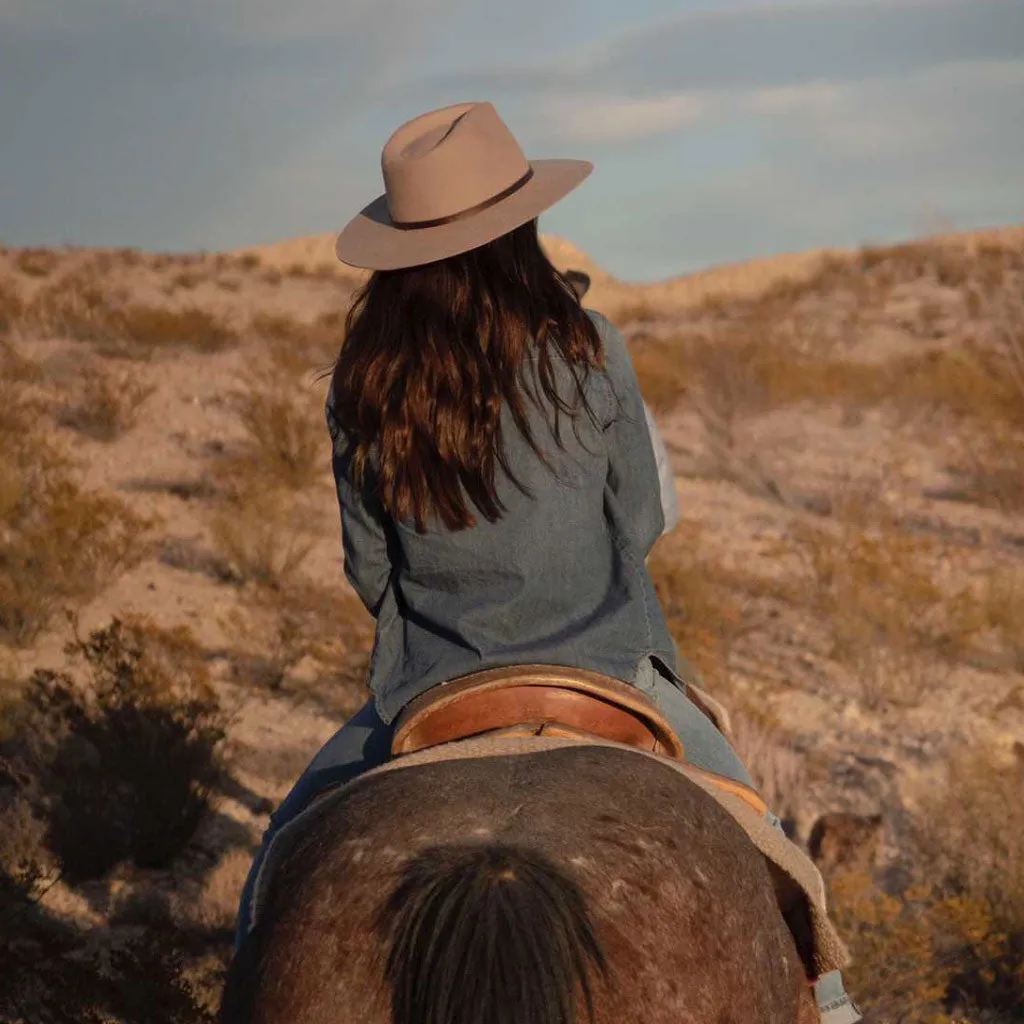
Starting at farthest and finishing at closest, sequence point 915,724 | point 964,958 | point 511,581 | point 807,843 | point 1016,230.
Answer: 1. point 1016,230
2. point 915,724
3. point 807,843
4. point 964,958
5. point 511,581

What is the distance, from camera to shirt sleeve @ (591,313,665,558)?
2900 millimetres

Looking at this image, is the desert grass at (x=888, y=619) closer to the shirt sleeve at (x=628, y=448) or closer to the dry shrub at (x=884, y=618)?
the dry shrub at (x=884, y=618)

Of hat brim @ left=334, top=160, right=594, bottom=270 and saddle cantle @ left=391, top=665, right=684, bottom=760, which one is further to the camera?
hat brim @ left=334, top=160, right=594, bottom=270

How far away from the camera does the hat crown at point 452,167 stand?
→ 9.35 feet

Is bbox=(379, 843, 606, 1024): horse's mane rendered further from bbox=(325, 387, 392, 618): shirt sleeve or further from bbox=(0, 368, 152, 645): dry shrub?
bbox=(0, 368, 152, 645): dry shrub

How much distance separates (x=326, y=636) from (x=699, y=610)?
229cm

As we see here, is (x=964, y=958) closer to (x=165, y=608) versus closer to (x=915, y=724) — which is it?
(x=915, y=724)

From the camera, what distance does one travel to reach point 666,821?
229 centimetres

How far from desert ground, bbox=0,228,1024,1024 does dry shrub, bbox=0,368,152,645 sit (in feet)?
0.09

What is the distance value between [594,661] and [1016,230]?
48.3m

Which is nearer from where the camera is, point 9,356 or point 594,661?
point 594,661

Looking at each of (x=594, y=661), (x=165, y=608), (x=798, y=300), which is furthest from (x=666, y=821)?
(x=798, y=300)

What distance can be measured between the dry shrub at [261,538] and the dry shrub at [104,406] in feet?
10.5

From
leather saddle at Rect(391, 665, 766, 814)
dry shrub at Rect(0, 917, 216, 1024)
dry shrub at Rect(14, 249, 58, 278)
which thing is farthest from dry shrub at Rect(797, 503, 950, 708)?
dry shrub at Rect(14, 249, 58, 278)
